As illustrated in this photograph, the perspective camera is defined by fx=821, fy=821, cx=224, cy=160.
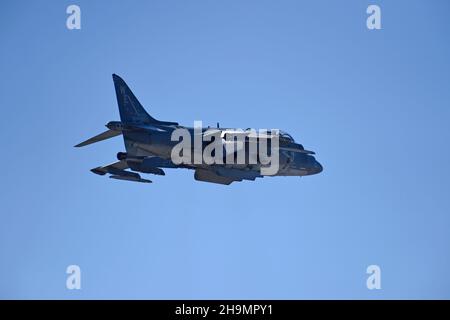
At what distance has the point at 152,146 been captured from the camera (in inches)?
1590

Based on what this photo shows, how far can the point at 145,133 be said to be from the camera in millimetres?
40344

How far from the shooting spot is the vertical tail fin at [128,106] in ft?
134

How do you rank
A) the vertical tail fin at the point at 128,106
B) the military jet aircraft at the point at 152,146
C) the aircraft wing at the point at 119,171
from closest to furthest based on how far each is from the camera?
the military jet aircraft at the point at 152,146 → the vertical tail fin at the point at 128,106 → the aircraft wing at the point at 119,171

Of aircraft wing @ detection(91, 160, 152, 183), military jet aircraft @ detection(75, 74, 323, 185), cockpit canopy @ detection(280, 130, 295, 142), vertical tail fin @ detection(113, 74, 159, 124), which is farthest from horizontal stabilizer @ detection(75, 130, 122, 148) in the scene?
cockpit canopy @ detection(280, 130, 295, 142)

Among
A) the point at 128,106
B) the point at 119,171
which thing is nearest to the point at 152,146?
the point at 128,106

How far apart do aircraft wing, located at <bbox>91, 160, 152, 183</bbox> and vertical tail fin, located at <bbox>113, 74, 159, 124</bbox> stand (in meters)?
3.08

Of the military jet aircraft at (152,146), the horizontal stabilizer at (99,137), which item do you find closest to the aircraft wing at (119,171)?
the military jet aircraft at (152,146)

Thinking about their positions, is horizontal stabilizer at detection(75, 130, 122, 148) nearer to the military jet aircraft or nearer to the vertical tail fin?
the military jet aircraft

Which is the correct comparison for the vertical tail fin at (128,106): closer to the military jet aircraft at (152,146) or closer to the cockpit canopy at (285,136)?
the military jet aircraft at (152,146)

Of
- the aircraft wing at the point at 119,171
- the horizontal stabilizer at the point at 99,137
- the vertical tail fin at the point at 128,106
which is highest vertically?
the vertical tail fin at the point at 128,106
